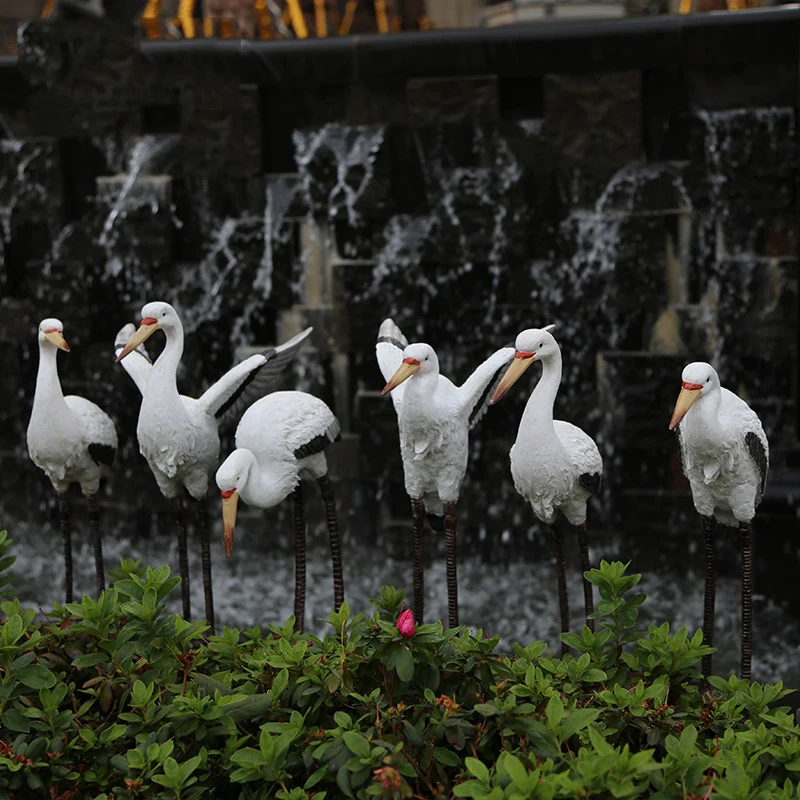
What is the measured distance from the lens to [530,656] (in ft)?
9.80

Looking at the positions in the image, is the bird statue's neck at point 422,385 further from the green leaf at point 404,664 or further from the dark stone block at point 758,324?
the dark stone block at point 758,324

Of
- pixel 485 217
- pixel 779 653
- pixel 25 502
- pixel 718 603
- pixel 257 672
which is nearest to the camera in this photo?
pixel 257 672

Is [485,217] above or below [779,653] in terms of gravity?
above

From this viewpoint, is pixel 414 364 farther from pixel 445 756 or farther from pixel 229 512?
pixel 445 756

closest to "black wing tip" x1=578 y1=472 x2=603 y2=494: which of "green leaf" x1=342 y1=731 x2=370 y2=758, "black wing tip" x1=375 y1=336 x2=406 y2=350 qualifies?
"black wing tip" x1=375 y1=336 x2=406 y2=350

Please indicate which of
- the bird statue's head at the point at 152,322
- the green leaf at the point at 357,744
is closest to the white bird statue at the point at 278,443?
the bird statue's head at the point at 152,322

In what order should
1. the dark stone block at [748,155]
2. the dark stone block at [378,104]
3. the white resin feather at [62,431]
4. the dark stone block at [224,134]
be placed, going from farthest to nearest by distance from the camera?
the dark stone block at [224,134], the dark stone block at [378,104], the dark stone block at [748,155], the white resin feather at [62,431]

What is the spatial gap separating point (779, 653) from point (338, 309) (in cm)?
266

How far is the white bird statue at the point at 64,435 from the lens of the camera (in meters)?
3.86

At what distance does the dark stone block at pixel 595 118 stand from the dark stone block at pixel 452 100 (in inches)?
11.0

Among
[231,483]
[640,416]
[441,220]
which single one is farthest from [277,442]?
[640,416]

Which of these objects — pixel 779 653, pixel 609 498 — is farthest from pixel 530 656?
pixel 609 498

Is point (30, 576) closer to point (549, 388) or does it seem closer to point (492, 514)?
point (492, 514)

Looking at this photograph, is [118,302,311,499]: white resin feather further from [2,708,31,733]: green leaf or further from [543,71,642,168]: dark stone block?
[543,71,642,168]: dark stone block
